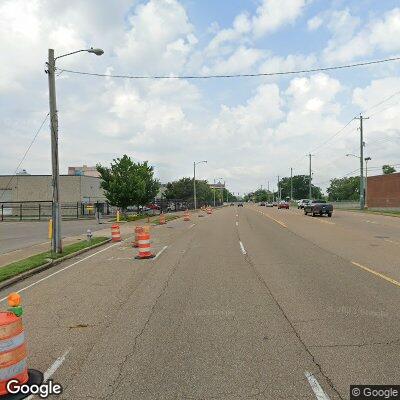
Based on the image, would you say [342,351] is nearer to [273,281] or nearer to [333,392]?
[333,392]

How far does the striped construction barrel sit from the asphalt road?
0.51 meters

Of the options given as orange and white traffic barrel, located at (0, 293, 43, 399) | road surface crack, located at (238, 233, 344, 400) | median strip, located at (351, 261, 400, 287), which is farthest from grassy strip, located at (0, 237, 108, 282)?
median strip, located at (351, 261, 400, 287)

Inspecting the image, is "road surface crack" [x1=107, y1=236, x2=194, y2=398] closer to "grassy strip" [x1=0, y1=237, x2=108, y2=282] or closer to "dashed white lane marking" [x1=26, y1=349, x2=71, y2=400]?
"dashed white lane marking" [x1=26, y1=349, x2=71, y2=400]

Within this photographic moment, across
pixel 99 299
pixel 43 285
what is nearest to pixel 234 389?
pixel 99 299

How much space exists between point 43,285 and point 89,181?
198 feet

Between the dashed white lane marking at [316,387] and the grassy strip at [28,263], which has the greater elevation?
the dashed white lane marking at [316,387]

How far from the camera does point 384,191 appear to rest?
255ft

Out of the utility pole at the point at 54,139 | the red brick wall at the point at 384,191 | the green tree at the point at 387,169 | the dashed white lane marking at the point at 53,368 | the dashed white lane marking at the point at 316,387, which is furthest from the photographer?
the green tree at the point at 387,169

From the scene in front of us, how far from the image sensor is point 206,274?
1208 cm

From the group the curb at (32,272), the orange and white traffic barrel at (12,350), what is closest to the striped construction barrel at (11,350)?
the orange and white traffic barrel at (12,350)

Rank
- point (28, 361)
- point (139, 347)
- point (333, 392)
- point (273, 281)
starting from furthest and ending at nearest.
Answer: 1. point (273, 281)
2. point (139, 347)
3. point (28, 361)
4. point (333, 392)

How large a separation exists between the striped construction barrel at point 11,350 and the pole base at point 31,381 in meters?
0.07

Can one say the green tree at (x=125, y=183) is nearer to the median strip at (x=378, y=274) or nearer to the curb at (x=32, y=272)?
the curb at (x=32, y=272)

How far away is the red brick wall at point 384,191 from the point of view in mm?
72744
